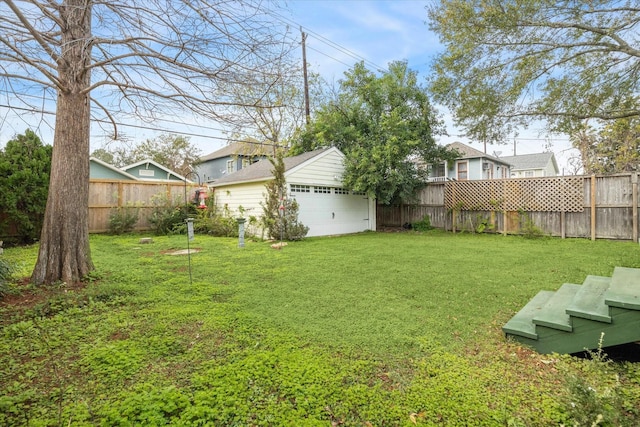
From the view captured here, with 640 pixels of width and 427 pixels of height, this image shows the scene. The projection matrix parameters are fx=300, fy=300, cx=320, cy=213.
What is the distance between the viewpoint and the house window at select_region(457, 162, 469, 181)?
20833 millimetres

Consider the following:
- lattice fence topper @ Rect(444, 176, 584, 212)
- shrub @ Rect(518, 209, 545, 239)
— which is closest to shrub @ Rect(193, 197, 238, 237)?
lattice fence topper @ Rect(444, 176, 584, 212)

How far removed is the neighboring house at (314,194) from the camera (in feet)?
34.6

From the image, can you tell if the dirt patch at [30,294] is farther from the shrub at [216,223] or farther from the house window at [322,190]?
→ the house window at [322,190]

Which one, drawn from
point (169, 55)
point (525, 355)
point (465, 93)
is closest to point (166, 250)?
point (169, 55)

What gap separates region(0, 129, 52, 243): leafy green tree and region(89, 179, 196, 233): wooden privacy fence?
2.37 meters

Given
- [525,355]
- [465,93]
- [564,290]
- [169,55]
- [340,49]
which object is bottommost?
[525,355]

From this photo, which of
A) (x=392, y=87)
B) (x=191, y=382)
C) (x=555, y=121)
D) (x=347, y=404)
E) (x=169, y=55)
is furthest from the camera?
(x=392, y=87)

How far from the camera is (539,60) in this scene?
8.09 metres

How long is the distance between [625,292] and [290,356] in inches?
111

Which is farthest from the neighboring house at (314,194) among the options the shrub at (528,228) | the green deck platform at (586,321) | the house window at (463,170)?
the house window at (463,170)

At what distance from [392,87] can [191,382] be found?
12.4 metres

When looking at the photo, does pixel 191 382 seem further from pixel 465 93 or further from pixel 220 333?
pixel 465 93

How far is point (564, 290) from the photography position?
3.51 m

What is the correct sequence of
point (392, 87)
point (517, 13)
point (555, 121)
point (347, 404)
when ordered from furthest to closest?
point (392, 87) → point (555, 121) → point (517, 13) → point (347, 404)
